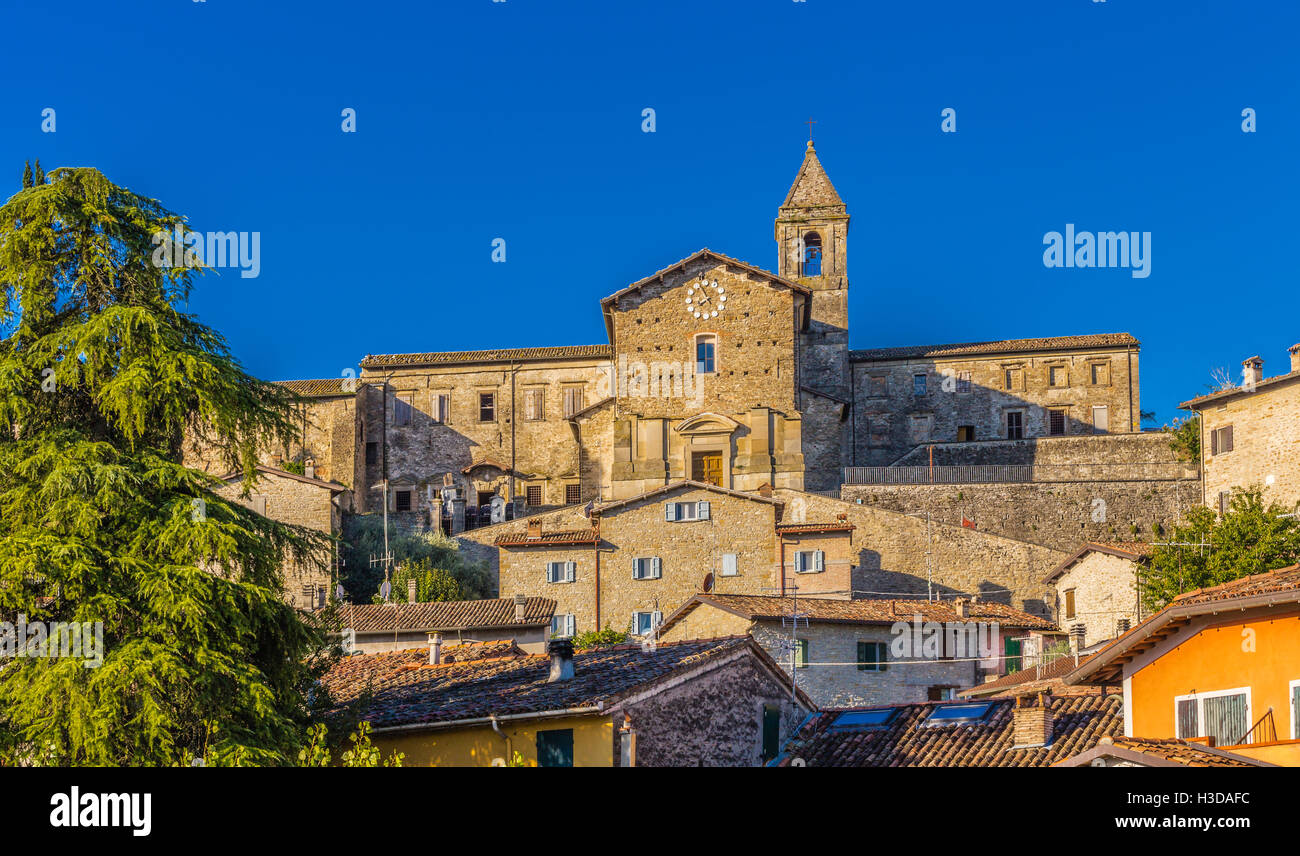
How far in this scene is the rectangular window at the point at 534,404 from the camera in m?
64.6

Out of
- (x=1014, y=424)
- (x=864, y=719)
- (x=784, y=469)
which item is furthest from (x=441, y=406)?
(x=864, y=719)

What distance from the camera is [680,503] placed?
157ft

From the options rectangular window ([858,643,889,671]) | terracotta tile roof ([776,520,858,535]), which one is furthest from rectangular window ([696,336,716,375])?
rectangular window ([858,643,889,671])

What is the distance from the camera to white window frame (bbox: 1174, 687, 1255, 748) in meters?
18.0

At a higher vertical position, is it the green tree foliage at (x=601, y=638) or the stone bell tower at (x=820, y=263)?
the stone bell tower at (x=820, y=263)

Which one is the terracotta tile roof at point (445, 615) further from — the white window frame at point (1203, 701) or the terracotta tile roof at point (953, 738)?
the white window frame at point (1203, 701)

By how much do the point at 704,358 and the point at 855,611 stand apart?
20.2 metres

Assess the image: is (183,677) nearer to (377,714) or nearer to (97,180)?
(377,714)

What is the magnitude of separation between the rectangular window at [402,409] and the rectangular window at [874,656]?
31.1m

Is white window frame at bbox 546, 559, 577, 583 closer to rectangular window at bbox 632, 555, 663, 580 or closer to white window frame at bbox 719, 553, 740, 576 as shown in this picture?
rectangular window at bbox 632, 555, 663, 580

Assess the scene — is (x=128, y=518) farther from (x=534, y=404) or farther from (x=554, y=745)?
(x=534, y=404)

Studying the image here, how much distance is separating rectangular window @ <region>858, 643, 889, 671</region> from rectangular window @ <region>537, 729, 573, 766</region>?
17.1 m

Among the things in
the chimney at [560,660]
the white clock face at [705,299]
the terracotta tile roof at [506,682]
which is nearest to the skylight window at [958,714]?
the terracotta tile roof at [506,682]
